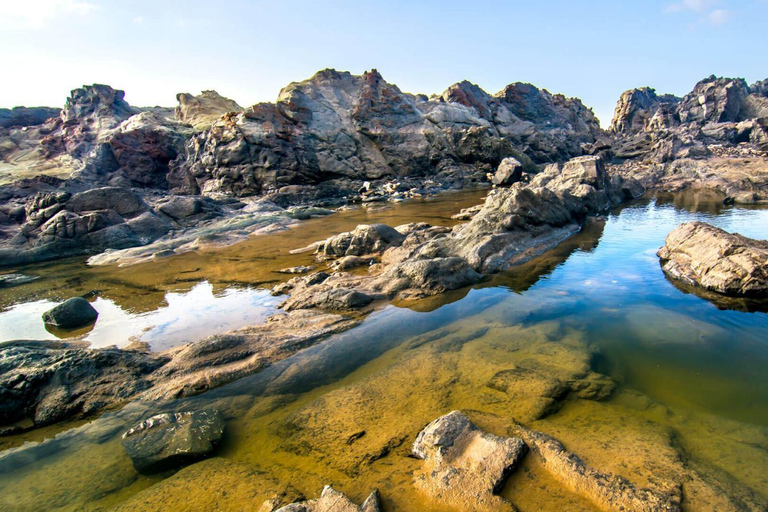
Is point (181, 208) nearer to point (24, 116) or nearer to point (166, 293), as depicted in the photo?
point (166, 293)

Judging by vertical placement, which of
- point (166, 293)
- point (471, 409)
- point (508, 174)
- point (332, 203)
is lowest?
point (166, 293)

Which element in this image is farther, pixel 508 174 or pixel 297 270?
pixel 508 174

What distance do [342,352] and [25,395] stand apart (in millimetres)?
4073

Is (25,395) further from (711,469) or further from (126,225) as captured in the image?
(126,225)

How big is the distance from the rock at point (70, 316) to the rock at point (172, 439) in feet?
19.4

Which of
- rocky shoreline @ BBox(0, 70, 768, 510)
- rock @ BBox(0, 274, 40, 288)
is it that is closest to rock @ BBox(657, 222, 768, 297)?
rocky shoreline @ BBox(0, 70, 768, 510)

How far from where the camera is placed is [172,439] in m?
3.78

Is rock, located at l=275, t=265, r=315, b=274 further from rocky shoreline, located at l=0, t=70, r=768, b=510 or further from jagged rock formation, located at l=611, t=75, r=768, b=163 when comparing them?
jagged rock formation, located at l=611, t=75, r=768, b=163

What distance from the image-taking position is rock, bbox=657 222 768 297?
697 cm

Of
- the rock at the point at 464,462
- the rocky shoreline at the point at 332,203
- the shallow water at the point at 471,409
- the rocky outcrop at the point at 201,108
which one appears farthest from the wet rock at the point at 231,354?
the rocky outcrop at the point at 201,108

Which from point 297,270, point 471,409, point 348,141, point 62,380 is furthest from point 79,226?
point 348,141

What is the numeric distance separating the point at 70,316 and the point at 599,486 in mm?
10327

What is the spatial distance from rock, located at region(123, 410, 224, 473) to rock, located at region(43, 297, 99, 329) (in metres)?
5.90

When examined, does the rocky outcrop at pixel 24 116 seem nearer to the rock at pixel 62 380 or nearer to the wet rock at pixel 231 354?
the rock at pixel 62 380
